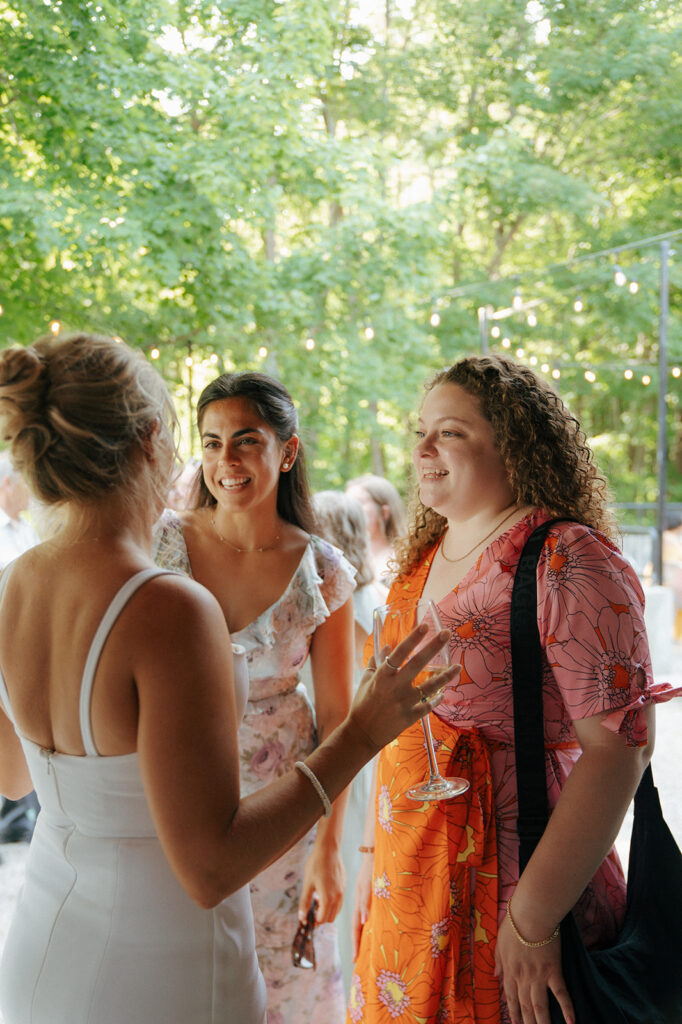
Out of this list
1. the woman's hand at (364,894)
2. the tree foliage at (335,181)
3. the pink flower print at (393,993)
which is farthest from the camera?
the tree foliage at (335,181)

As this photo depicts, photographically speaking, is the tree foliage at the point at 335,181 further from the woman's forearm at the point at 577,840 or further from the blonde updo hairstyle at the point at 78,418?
the woman's forearm at the point at 577,840

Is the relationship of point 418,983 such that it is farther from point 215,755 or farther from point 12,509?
point 12,509

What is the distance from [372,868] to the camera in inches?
54.2

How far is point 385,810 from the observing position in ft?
4.11

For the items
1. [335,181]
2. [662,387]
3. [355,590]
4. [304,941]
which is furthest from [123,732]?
[662,387]

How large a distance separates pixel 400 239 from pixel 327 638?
12.5 ft

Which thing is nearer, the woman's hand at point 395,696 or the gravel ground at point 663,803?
the woman's hand at point 395,696

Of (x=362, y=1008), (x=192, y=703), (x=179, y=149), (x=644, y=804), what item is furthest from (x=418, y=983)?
(x=179, y=149)

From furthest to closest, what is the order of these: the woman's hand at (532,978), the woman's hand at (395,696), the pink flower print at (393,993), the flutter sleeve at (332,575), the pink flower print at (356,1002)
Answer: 1. the flutter sleeve at (332,575)
2. the pink flower print at (356,1002)
3. the pink flower print at (393,993)
4. the woman's hand at (532,978)
5. the woman's hand at (395,696)

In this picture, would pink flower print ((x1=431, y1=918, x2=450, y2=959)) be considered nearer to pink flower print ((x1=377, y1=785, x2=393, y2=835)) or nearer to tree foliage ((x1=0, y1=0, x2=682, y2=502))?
pink flower print ((x1=377, y1=785, x2=393, y2=835))

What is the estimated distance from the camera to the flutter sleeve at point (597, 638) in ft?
3.40

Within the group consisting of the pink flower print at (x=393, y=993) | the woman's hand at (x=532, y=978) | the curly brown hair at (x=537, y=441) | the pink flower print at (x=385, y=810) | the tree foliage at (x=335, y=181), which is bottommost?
the pink flower print at (x=393, y=993)

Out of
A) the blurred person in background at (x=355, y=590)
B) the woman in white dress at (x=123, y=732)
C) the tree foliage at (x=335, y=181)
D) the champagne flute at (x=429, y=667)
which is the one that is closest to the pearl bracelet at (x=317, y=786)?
the woman in white dress at (x=123, y=732)

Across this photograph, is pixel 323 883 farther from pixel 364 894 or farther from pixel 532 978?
pixel 532 978
